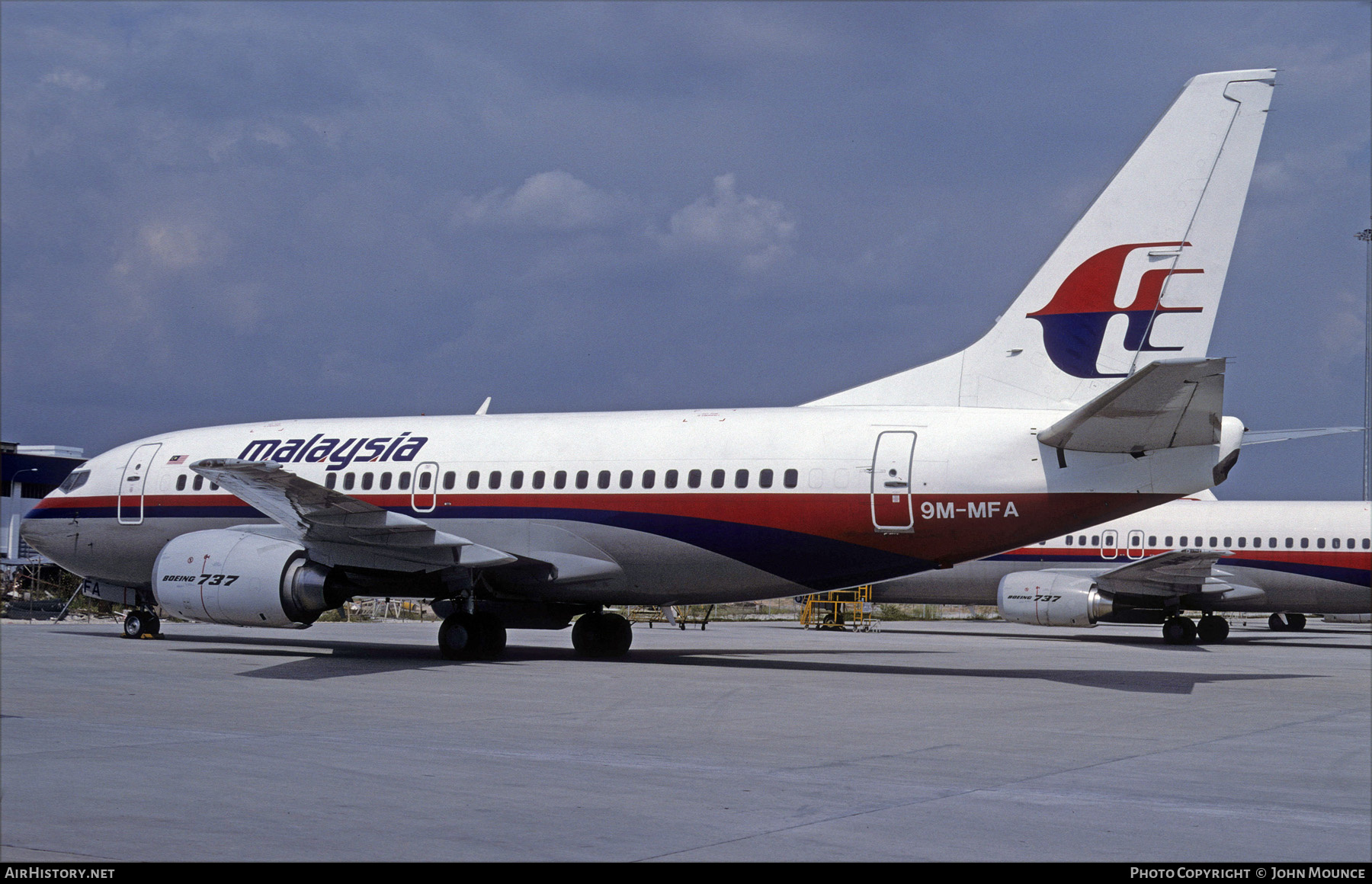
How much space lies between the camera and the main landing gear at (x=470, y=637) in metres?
19.2

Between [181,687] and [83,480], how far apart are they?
38.2 feet

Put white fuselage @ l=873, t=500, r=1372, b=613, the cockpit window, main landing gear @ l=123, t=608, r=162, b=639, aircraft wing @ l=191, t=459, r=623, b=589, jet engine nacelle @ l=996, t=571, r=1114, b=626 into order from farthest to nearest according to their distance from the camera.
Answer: white fuselage @ l=873, t=500, r=1372, b=613 → jet engine nacelle @ l=996, t=571, r=1114, b=626 → the cockpit window → main landing gear @ l=123, t=608, r=162, b=639 → aircraft wing @ l=191, t=459, r=623, b=589

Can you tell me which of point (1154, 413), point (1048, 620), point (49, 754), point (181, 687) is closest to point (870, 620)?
point (1048, 620)

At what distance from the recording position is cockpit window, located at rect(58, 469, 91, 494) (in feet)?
79.3

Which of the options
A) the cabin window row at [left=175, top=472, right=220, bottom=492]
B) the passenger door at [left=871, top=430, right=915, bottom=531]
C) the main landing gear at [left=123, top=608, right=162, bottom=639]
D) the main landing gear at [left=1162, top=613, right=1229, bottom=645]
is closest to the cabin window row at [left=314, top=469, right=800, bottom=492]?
the passenger door at [left=871, top=430, right=915, bottom=531]

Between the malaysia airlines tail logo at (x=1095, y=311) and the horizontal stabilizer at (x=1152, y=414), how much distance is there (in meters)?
1.35

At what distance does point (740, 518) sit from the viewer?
18312 mm

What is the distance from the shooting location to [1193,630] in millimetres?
32188

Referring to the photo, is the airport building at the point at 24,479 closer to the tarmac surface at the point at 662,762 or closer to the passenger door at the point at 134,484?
the passenger door at the point at 134,484

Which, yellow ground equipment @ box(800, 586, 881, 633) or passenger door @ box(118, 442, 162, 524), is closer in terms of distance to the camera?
passenger door @ box(118, 442, 162, 524)

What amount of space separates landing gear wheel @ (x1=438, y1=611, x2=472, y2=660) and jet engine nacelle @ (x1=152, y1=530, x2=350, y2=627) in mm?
1610

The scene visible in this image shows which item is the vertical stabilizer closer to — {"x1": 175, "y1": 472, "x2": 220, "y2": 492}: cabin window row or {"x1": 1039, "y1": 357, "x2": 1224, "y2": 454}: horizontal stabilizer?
{"x1": 1039, "y1": 357, "x2": 1224, "y2": 454}: horizontal stabilizer

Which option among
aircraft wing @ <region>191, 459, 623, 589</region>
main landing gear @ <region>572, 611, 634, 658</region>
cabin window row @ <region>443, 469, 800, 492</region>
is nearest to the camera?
aircraft wing @ <region>191, 459, 623, 589</region>

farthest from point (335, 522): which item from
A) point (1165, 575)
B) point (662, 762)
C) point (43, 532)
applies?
point (1165, 575)
